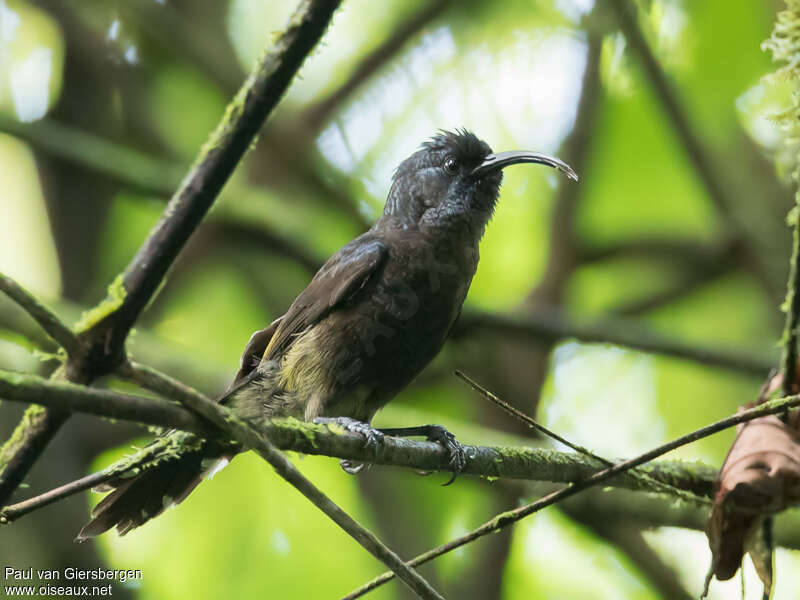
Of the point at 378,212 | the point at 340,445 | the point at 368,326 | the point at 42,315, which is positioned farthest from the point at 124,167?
the point at 42,315

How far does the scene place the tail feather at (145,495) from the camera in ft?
8.63

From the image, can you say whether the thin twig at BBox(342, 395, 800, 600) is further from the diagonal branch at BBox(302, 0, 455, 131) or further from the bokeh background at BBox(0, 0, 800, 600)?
the diagonal branch at BBox(302, 0, 455, 131)

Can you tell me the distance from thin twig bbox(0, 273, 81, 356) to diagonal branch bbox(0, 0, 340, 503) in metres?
0.02

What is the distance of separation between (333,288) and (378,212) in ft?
5.51

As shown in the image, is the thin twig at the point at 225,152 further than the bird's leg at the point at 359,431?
No

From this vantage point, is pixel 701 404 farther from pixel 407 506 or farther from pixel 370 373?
pixel 370 373

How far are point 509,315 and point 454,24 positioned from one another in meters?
2.36

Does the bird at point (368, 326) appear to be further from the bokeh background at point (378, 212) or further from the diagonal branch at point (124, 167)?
the diagonal branch at point (124, 167)

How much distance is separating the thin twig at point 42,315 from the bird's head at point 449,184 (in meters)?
1.81

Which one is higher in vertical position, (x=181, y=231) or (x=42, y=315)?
(x=181, y=231)

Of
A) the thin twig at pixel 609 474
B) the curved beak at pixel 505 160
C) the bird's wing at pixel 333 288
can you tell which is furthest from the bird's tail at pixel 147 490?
the curved beak at pixel 505 160

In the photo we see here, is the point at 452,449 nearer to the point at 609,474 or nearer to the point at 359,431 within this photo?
the point at 359,431

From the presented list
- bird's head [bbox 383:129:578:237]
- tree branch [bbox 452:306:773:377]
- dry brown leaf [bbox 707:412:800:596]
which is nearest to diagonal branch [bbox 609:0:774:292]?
tree branch [bbox 452:306:773:377]

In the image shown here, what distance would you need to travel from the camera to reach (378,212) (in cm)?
473
